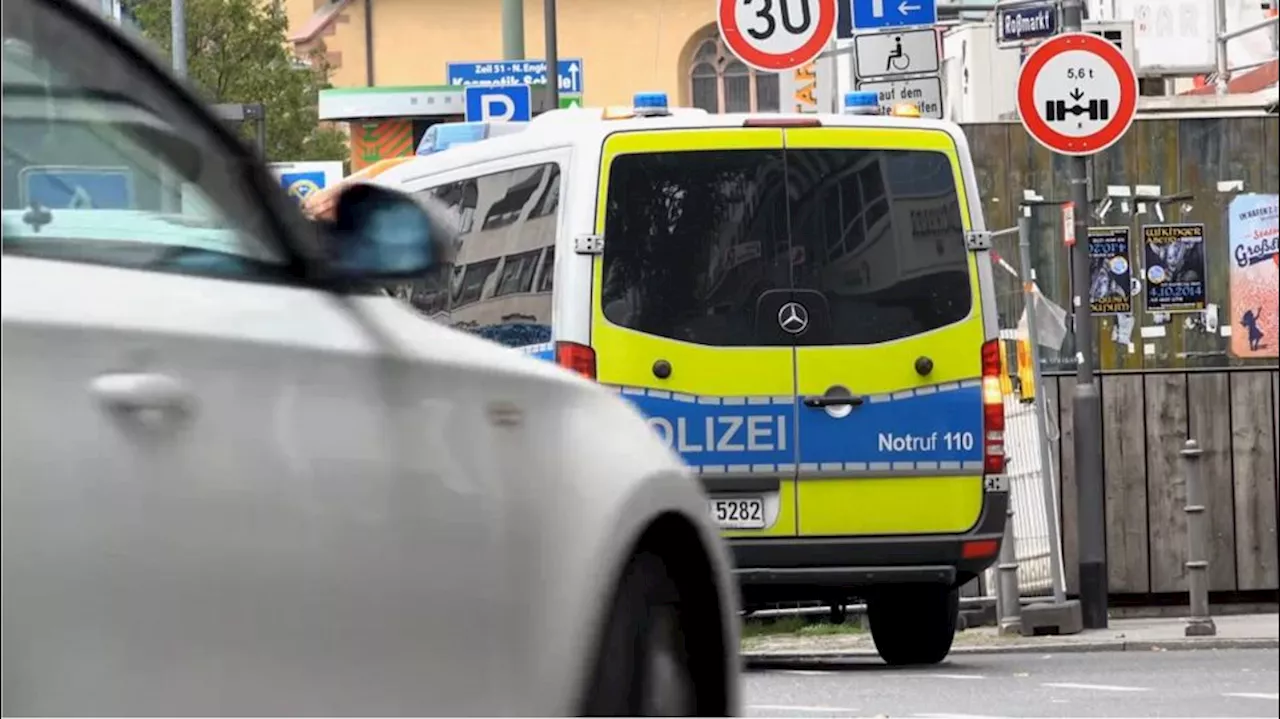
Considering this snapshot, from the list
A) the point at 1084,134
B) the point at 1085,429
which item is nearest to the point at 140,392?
the point at 1084,134

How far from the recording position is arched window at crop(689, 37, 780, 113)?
267ft

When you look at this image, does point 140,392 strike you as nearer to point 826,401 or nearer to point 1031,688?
point 826,401

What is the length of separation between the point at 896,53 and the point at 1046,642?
13.6 feet

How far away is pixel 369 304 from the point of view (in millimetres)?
4328

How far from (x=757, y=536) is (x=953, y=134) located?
5.78 ft

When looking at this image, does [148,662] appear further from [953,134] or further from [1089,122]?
[1089,122]

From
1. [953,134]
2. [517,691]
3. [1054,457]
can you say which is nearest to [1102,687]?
[953,134]

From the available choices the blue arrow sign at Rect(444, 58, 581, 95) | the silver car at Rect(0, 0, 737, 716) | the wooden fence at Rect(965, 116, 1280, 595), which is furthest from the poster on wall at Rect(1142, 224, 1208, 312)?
the silver car at Rect(0, 0, 737, 716)

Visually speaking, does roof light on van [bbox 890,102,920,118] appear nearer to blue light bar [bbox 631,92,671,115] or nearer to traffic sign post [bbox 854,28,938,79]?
blue light bar [bbox 631,92,671,115]

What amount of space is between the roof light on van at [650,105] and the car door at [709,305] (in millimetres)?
734

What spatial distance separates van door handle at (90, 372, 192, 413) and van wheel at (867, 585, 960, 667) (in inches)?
343

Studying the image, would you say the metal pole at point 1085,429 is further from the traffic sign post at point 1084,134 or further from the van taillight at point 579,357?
the van taillight at point 579,357

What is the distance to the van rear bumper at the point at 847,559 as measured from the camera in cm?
1140

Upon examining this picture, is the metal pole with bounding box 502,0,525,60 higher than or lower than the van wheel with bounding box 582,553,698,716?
higher
